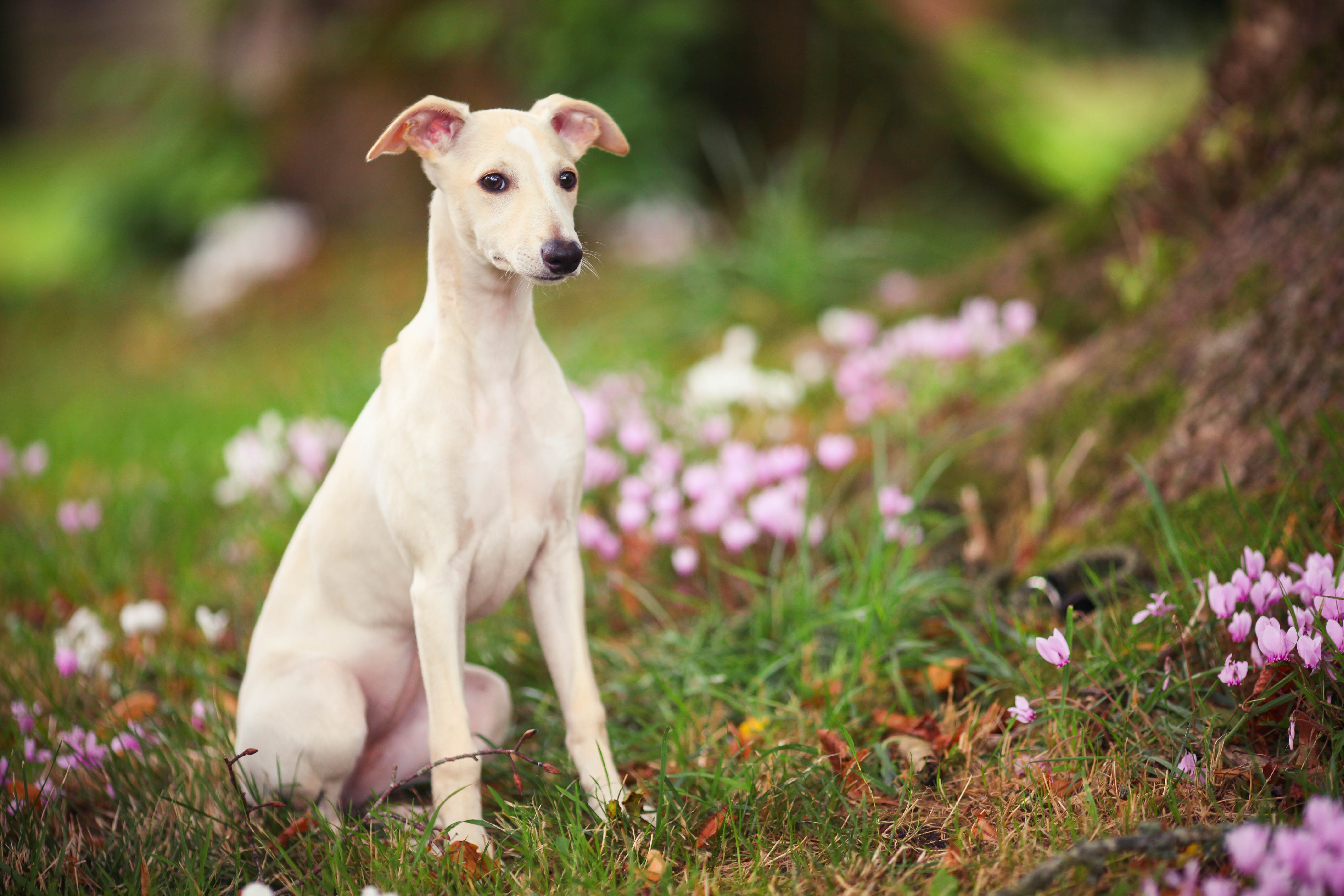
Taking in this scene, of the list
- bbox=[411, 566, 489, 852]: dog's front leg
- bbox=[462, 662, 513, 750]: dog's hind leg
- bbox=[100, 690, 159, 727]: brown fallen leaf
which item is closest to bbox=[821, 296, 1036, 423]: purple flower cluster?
bbox=[462, 662, 513, 750]: dog's hind leg

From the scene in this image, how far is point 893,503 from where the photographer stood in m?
3.02

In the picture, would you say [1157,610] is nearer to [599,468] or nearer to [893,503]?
[893,503]

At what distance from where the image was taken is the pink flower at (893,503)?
3.02m

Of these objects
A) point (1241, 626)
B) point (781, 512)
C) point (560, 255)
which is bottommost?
point (781, 512)

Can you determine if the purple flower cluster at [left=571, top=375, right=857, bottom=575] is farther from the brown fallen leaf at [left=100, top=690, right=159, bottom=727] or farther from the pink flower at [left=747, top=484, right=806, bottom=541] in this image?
the brown fallen leaf at [left=100, top=690, right=159, bottom=727]

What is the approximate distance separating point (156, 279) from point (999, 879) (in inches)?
413

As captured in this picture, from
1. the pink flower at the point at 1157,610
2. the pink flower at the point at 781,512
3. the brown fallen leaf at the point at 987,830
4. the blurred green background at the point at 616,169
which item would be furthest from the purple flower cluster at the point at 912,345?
the brown fallen leaf at the point at 987,830

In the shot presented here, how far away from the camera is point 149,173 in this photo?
1023 cm

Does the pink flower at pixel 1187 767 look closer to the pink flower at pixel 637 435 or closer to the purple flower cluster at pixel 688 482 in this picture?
the purple flower cluster at pixel 688 482

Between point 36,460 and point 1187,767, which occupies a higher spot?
point 1187,767

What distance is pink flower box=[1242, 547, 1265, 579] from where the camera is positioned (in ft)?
6.94

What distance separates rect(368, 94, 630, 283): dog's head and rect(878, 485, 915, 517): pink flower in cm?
138

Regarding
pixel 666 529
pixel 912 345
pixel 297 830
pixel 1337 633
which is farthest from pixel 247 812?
pixel 912 345

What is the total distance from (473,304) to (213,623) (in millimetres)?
1557
